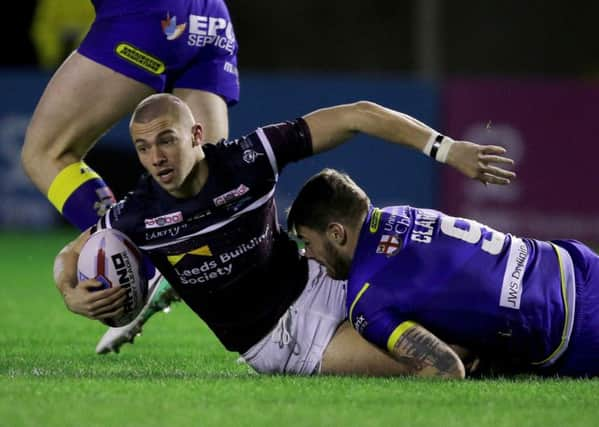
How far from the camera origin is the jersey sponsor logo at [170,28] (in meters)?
7.19

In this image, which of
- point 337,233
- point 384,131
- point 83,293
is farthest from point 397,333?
point 83,293

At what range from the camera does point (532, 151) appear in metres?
15.5

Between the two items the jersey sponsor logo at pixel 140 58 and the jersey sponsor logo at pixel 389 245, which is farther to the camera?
the jersey sponsor logo at pixel 140 58

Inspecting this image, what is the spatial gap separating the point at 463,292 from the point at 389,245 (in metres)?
0.39

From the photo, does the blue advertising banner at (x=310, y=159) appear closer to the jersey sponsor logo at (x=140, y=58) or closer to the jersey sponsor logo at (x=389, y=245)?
the jersey sponsor logo at (x=140, y=58)

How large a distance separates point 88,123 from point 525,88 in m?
9.38

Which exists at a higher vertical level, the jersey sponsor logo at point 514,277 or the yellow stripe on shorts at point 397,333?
the jersey sponsor logo at point 514,277

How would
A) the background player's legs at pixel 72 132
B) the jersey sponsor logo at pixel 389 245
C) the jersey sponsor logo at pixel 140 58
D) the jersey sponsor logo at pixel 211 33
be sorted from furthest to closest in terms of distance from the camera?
the jersey sponsor logo at pixel 211 33 < the jersey sponsor logo at pixel 140 58 < the background player's legs at pixel 72 132 < the jersey sponsor logo at pixel 389 245

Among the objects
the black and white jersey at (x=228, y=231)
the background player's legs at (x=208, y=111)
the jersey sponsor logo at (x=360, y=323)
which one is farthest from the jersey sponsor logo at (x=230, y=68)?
the jersey sponsor logo at (x=360, y=323)

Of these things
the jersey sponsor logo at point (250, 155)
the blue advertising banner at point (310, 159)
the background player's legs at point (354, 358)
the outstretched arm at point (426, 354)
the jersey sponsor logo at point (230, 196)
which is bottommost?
the blue advertising banner at point (310, 159)

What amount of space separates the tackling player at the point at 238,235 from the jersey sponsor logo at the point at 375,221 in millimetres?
334

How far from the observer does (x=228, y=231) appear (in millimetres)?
6031

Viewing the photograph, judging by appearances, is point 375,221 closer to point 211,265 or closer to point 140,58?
point 211,265

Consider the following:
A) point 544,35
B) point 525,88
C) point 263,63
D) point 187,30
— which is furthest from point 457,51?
point 187,30
